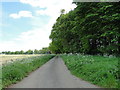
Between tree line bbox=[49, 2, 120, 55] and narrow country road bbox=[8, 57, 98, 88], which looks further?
tree line bbox=[49, 2, 120, 55]

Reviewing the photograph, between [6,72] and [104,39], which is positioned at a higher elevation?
[104,39]

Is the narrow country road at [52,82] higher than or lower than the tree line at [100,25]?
lower

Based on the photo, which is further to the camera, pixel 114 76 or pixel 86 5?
pixel 86 5

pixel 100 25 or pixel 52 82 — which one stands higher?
pixel 100 25

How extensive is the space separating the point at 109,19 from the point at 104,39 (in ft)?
16.7

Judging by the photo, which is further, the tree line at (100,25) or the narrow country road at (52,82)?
the tree line at (100,25)

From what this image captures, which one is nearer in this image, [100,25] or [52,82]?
[52,82]

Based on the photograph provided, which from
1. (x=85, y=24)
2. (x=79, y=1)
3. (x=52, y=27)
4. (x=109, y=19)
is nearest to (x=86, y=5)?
(x=79, y=1)

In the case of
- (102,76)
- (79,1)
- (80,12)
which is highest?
(79,1)

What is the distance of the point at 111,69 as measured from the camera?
342 inches

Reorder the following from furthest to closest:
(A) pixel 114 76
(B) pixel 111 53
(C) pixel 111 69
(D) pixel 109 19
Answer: (B) pixel 111 53 → (D) pixel 109 19 → (C) pixel 111 69 → (A) pixel 114 76

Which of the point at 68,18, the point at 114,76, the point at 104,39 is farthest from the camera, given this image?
the point at 68,18

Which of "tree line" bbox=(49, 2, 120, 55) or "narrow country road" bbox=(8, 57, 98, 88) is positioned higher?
"tree line" bbox=(49, 2, 120, 55)

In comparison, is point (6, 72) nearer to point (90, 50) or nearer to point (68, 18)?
point (90, 50)
